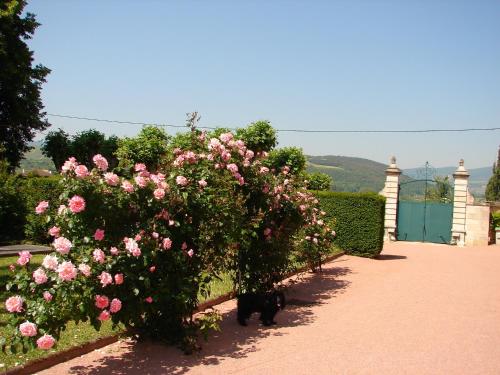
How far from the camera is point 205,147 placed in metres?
6.35

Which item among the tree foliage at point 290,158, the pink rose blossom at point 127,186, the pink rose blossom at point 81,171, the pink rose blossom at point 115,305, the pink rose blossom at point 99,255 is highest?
the tree foliage at point 290,158

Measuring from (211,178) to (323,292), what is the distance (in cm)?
449

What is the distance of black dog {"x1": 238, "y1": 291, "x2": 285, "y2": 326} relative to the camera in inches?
259

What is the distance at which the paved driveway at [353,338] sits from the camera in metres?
4.96

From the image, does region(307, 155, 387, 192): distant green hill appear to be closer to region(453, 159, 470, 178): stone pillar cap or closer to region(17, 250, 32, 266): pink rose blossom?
region(453, 159, 470, 178): stone pillar cap

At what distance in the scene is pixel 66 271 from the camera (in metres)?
4.00

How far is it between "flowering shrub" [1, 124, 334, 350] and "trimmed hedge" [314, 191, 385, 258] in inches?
326

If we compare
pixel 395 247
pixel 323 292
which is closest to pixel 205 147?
pixel 323 292

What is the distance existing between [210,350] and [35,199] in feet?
37.4

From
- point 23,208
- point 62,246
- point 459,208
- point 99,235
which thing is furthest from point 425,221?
point 62,246

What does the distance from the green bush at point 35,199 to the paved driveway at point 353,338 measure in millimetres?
8557

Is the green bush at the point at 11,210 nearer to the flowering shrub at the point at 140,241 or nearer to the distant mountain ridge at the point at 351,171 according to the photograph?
the flowering shrub at the point at 140,241

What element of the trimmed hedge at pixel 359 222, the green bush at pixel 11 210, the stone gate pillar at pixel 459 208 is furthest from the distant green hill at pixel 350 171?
the green bush at pixel 11 210

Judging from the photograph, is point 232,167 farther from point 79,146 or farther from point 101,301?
point 79,146
